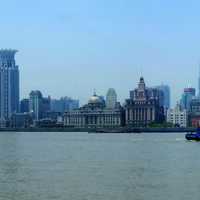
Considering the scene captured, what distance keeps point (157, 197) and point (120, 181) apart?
24.2ft

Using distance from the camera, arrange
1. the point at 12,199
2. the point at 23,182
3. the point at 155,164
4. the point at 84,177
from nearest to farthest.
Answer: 1. the point at 12,199
2. the point at 23,182
3. the point at 84,177
4. the point at 155,164

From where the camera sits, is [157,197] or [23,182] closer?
[157,197]

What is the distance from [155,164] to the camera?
59.9 metres

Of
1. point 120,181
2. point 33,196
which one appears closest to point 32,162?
point 120,181

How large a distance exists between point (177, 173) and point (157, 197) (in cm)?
1310

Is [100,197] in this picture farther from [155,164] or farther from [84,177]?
[155,164]

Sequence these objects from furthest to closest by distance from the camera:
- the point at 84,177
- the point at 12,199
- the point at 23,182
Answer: the point at 84,177 → the point at 23,182 → the point at 12,199

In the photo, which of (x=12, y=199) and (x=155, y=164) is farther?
(x=155, y=164)

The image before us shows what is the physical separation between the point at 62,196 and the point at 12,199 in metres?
2.80

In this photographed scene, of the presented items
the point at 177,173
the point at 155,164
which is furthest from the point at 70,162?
the point at 177,173

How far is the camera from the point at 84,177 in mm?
47781

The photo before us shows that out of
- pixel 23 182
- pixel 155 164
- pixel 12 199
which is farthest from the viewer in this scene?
pixel 155 164

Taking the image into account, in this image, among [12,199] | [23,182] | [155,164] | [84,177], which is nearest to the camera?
[12,199]

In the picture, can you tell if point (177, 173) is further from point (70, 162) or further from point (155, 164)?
point (70, 162)
